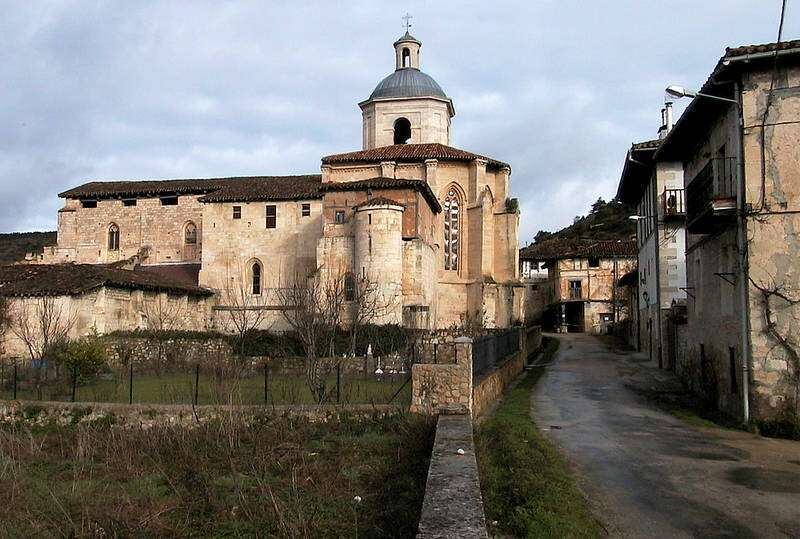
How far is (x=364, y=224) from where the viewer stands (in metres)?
35.7

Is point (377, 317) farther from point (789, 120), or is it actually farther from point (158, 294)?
point (789, 120)

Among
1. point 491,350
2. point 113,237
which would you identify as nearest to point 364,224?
point 491,350

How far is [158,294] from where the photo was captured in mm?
36281

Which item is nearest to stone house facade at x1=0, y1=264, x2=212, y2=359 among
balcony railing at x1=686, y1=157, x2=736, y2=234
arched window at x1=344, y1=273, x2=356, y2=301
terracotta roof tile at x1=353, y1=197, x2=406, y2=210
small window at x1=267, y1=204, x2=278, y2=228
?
arched window at x1=344, y1=273, x2=356, y2=301

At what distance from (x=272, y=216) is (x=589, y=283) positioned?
27.0 metres

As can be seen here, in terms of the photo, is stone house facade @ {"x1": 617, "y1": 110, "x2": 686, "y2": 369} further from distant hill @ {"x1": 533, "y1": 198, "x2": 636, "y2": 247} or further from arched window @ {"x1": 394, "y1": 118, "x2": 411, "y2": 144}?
distant hill @ {"x1": 533, "y1": 198, "x2": 636, "y2": 247}

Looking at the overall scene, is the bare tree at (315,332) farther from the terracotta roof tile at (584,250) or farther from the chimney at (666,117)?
the terracotta roof tile at (584,250)

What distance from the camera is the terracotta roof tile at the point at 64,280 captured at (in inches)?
1203

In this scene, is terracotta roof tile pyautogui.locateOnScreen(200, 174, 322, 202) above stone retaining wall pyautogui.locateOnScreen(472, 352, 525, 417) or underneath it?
above

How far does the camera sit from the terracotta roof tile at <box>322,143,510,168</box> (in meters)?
44.8

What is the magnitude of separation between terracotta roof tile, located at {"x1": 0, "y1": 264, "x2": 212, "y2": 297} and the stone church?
8.08 meters

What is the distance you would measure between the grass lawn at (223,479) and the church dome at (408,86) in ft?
134

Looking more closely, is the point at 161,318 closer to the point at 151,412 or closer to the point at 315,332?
the point at 315,332

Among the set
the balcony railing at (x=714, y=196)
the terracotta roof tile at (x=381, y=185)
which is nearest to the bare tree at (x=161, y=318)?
the terracotta roof tile at (x=381, y=185)
